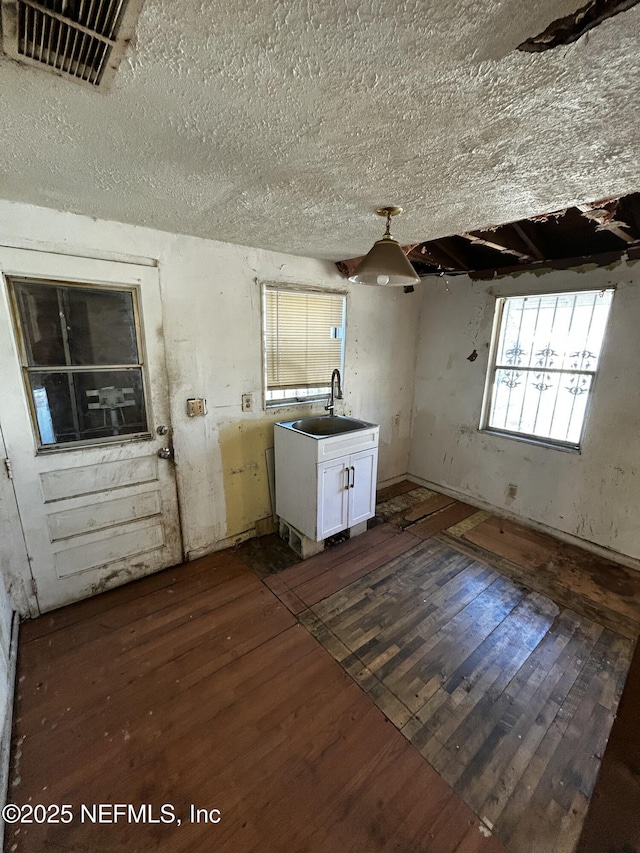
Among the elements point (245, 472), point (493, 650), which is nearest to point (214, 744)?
point (493, 650)

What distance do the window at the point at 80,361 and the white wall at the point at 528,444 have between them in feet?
9.18

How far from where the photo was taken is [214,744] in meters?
1.38

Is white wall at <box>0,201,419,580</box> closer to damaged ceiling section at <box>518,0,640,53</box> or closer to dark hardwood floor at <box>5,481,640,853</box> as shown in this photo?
dark hardwood floor at <box>5,481,640,853</box>

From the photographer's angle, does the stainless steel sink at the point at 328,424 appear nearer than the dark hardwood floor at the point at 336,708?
No

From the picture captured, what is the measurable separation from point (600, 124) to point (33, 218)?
2.38m

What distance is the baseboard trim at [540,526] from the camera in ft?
8.36

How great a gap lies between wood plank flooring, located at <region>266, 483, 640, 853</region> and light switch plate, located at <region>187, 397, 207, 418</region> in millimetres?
1244

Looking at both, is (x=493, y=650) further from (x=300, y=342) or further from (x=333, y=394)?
(x=300, y=342)

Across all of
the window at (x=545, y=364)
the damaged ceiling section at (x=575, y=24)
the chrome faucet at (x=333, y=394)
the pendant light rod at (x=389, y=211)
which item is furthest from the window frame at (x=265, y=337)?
the damaged ceiling section at (x=575, y=24)

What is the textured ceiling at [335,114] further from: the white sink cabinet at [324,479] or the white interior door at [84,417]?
the white sink cabinet at [324,479]

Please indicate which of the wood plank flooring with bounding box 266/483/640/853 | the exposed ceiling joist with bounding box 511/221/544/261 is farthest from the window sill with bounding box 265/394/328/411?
the exposed ceiling joist with bounding box 511/221/544/261

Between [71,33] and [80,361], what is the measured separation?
4.98 ft

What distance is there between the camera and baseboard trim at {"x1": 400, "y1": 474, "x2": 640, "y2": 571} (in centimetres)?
255

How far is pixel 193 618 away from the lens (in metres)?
2.00
